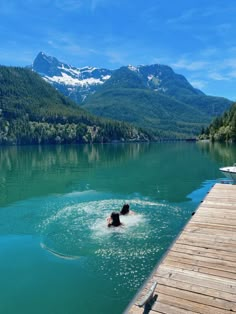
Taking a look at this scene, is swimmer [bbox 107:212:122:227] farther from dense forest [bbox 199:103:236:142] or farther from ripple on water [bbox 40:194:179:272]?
dense forest [bbox 199:103:236:142]

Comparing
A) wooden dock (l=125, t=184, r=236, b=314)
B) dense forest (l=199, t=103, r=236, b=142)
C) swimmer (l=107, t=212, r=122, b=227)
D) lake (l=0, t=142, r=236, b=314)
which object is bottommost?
lake (l=0, t=142, r=236, b=314)

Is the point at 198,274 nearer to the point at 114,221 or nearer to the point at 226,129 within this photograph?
the point at 114,221

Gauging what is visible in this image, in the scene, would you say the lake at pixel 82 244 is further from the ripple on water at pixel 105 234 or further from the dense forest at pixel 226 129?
the dense forest at pixel 226 129

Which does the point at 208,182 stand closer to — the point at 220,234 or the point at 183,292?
the point at 220,234

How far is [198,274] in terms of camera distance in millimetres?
10117

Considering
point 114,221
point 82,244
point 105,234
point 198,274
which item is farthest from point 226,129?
point 198,274

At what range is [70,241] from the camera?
19.7 meters

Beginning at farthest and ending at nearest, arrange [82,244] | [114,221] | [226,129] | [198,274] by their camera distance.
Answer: [226,129]
[114,221]
[82,244]
[198,274]

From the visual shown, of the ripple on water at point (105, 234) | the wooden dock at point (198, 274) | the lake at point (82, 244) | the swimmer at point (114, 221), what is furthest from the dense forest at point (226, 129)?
the wooden dock at point (198, 274)

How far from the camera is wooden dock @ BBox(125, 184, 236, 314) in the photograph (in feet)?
27.2

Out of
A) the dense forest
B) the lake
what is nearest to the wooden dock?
the lake

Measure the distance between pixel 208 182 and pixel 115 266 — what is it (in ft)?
99.0

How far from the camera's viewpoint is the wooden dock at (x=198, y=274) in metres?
8.30

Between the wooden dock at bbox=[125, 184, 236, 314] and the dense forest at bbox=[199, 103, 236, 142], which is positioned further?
the dense forest at bbox=[199, 103, 236, 142]
